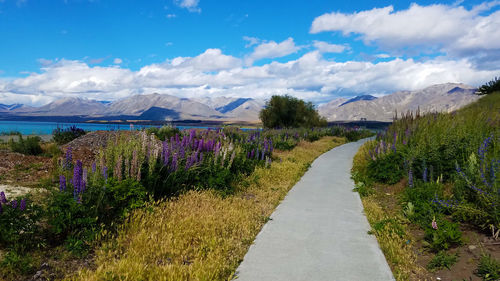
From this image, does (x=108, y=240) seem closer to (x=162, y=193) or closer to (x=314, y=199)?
(x=162, y=193)

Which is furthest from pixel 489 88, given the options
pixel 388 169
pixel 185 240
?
pixel 185 240

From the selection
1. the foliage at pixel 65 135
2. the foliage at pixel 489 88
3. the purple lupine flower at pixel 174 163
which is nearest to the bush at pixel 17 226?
the purple lupine flower at pixel 174 163

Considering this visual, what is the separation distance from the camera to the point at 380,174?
10.0m

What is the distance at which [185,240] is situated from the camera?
4.91 metres

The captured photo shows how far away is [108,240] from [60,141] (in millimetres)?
17046

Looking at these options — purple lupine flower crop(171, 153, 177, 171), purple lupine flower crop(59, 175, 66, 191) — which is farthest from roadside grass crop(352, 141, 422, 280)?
purple lupine flower crop(59, 175, 66, 191)

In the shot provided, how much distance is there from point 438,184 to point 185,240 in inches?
235

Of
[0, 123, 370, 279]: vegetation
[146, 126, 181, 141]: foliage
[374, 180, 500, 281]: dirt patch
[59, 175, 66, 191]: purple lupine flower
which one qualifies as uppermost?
[146, 126, 181, 141]: foliage

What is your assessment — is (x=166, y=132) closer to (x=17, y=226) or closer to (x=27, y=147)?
(x=27, y=147)

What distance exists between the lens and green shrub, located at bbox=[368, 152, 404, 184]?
377 inches

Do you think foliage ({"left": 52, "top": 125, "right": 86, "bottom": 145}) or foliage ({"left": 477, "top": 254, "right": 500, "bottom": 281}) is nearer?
foliage ({"left": 477, "top": 254, "right": 500, "bottom": 281})

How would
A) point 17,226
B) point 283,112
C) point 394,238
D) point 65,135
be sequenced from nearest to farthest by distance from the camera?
point 17,226 → point 394,238 → point 65,135 → point 283,112

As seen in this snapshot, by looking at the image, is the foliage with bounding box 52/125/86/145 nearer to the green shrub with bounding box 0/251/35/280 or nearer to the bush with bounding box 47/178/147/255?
the bush with bounding box 47/178/147/255

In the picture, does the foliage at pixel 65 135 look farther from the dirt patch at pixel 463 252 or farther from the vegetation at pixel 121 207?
the dirt patch at pixel 463 252
